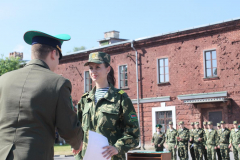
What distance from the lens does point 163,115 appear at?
1042 inches

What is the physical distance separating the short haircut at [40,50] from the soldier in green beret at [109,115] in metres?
1.22

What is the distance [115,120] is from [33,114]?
63.5 inches

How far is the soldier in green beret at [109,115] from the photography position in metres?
3.99

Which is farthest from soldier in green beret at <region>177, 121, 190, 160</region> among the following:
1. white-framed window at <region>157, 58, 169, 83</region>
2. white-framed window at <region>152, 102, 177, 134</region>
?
white-framed window at <region>157, 58, 169, 83</region>

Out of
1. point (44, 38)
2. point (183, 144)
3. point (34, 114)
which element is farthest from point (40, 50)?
point (183, 144)

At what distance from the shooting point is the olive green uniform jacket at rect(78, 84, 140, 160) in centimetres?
399

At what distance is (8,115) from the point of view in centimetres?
262

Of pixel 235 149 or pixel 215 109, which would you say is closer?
pixel 235 149

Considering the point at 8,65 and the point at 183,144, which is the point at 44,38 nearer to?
the point at 183,144

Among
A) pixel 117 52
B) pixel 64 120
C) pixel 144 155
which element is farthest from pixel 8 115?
pixel 117 52

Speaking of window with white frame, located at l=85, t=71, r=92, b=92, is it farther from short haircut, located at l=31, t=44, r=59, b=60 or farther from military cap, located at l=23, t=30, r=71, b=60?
short haircut, located at l=31, t=44, r=59, b=60

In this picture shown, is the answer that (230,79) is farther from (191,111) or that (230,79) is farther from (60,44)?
(60,44)

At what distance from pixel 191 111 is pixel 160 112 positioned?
2.79 m

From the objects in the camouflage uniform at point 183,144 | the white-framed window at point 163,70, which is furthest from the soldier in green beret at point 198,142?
the white-framed window at point 163,70
